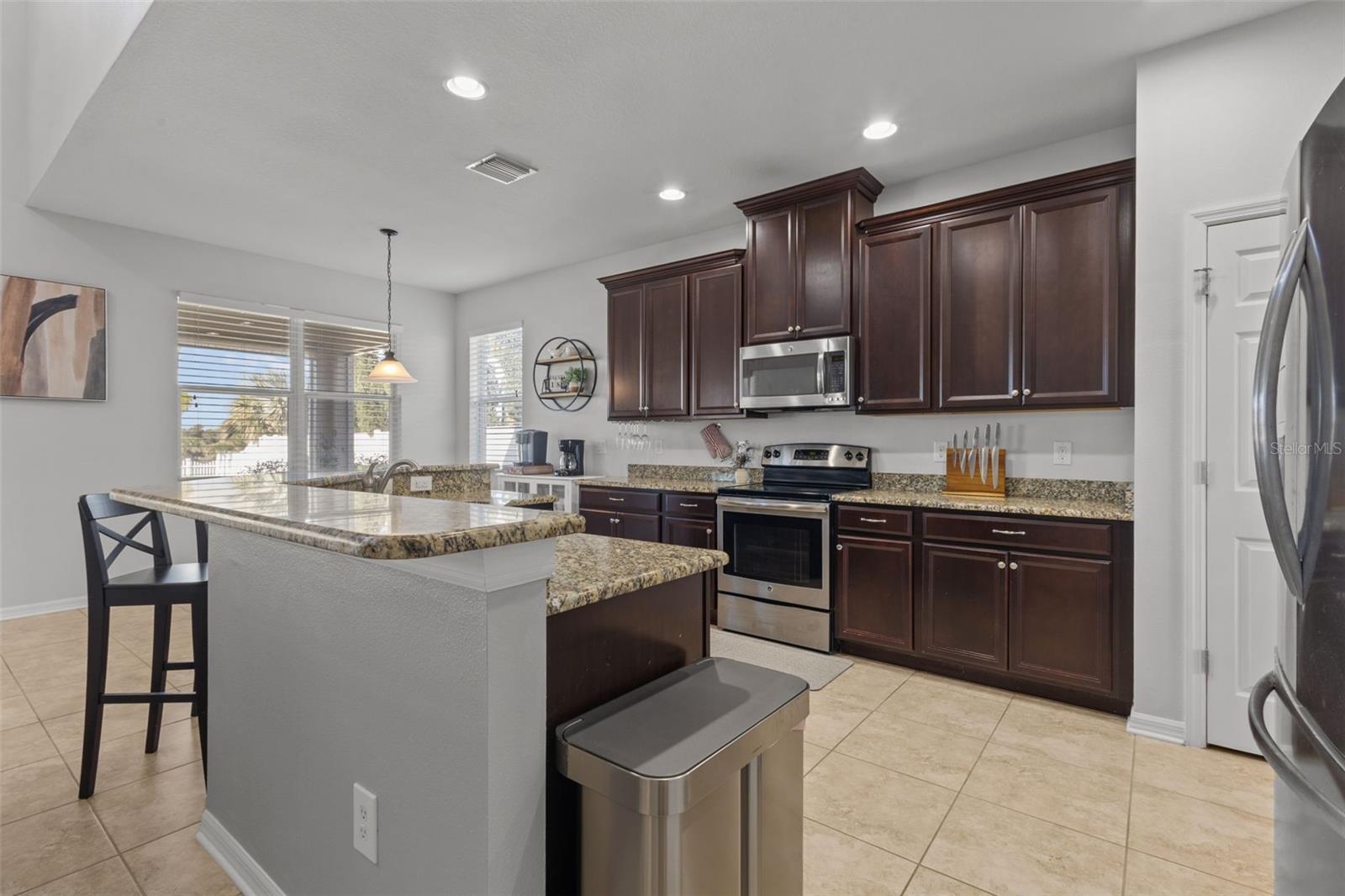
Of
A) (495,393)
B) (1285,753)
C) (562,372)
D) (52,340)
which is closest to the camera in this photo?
(1285,753)

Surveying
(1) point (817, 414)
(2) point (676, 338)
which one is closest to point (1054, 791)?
(1) point (817, 414)

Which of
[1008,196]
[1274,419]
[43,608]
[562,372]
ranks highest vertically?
[1008,196]

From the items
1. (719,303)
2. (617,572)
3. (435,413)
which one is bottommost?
(617,572)

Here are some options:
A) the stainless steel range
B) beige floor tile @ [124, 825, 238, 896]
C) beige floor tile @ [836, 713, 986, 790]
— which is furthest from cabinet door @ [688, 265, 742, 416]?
beige floor tile @ [124, 825, 238, 896]

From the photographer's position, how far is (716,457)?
15.5 feet

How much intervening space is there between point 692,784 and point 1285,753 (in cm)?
107

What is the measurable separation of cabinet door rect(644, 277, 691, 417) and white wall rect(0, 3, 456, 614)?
6.58 feet

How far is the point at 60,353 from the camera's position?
4.29m

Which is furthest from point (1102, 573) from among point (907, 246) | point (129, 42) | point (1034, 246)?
point (129, 42)

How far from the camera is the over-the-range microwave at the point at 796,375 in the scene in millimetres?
3680

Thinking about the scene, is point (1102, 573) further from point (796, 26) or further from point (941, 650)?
point (796, 26)

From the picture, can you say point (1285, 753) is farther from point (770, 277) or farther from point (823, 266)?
point (770, 277)

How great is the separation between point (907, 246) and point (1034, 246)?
63 centimetres

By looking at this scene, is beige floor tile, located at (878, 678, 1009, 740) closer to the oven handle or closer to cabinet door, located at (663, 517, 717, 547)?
the oven handle
